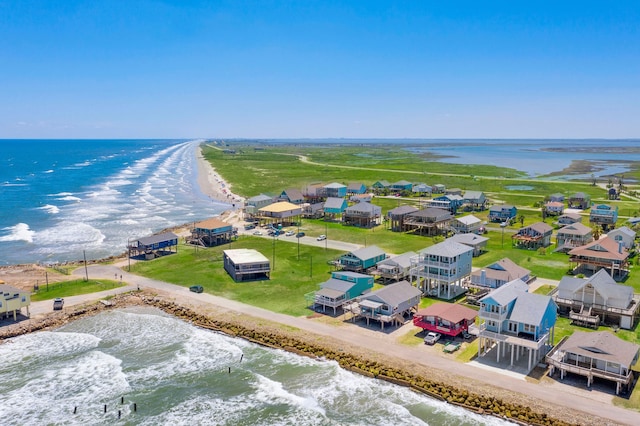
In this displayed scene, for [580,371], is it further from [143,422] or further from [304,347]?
[143,422]

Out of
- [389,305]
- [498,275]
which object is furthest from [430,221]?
[389,305]

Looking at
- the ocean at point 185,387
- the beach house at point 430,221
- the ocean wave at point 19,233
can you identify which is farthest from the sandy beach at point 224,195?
the ocean at point 185,387

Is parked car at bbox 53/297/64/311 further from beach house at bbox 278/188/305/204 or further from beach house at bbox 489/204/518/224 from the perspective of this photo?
beach house at bbox 489/204/518/224

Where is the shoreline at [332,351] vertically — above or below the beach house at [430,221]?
below

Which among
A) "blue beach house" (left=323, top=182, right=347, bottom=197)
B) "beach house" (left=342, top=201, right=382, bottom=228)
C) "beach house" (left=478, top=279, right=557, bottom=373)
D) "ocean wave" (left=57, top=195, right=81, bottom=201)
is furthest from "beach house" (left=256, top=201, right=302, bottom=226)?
"ocean wave" (left=57, top=195, right=81, bottom=201)

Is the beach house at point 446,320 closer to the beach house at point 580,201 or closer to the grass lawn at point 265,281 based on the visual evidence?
the grass lawn at point 265,281

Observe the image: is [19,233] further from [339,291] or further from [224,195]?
[339,291]
